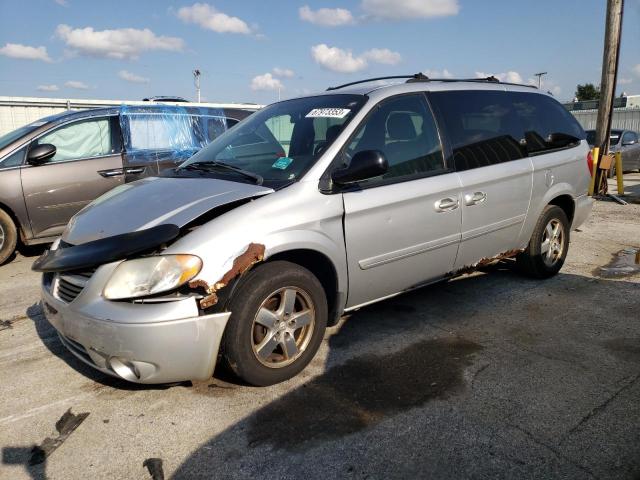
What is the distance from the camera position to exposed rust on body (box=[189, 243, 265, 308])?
2.70 metres

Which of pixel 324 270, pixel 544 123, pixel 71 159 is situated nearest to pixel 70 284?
pixel 324 270

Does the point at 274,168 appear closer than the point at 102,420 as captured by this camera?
No

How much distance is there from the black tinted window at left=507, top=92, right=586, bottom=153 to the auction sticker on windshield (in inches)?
76.1

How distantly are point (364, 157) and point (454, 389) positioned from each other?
4.83ft

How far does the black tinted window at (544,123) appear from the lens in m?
4.71

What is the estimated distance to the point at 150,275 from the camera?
270cm

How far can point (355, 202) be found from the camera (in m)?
3.35

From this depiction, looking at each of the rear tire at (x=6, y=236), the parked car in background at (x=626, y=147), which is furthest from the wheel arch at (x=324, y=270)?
the parked car in background at (x=626, y=147)

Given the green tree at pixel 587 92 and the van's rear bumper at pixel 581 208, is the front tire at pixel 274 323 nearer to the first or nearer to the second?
the van's rear bumper at pixel 581 208

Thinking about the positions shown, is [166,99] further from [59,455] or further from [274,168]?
[59,455]

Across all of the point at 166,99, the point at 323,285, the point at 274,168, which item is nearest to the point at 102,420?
the point at 323,285

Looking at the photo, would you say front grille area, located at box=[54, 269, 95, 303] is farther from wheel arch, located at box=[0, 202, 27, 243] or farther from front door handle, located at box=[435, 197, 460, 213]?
wheel arch, located at box=[0, 202, 27, 243]

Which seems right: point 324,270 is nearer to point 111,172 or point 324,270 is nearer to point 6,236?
point 111,172

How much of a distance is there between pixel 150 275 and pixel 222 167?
4.00ft
